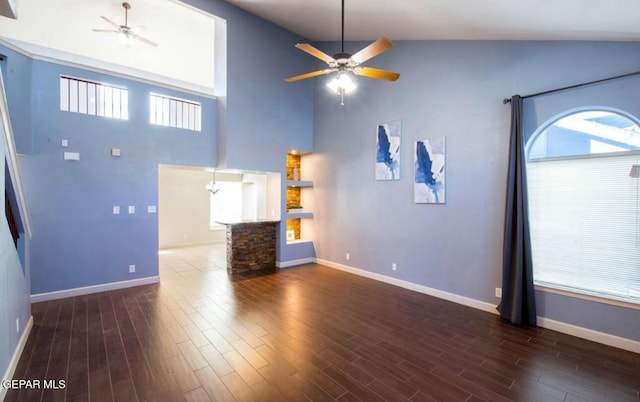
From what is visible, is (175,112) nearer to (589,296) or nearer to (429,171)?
(429,171)

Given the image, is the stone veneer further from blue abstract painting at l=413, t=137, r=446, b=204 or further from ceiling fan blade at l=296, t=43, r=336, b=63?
ceiling fan blade at l=296, t=43, r=336, b=63

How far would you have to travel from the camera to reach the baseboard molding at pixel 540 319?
2912 mm

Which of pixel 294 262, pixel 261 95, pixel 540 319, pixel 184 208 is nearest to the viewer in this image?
pixel 540 319

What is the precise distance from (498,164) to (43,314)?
21.0ft

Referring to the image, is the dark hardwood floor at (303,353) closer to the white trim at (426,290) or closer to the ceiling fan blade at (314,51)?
the white trim at (426,290)

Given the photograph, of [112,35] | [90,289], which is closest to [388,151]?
[90,289]

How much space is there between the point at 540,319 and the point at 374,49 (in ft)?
12.3

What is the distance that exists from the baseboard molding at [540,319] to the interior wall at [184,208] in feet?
19.3

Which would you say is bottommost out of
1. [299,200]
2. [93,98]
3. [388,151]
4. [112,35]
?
[299,200]

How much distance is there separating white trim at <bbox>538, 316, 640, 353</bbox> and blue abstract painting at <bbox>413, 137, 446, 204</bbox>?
6.44ft

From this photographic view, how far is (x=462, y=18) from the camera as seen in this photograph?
3.53 meters
